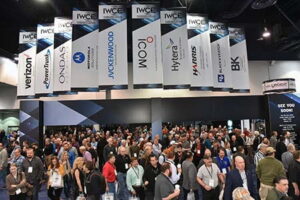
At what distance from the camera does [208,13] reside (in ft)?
33.6

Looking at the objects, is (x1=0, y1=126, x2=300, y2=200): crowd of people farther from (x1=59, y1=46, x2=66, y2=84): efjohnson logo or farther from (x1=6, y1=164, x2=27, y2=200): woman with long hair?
(x1=59, y1=46, x2=66, y2=84): efjohnson logo

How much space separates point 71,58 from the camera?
26.0 ft

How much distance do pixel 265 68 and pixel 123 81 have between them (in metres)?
10.7

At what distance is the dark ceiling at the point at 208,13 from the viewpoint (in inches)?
371

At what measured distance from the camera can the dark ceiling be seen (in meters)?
9.43

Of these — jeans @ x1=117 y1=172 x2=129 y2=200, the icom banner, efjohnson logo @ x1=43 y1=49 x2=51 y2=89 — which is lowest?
jeans @ x1=117 y1=172 x2=129 y2=200

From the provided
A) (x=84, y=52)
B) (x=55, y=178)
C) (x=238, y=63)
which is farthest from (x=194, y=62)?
(x=55, y=178)

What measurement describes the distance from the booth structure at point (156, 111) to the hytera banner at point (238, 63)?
896 mm

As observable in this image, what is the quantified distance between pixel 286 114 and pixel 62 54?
7.89 meters

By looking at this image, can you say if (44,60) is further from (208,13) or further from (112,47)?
(208,13)

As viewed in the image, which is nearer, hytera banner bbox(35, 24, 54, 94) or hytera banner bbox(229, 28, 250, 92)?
hytera banner bbox(35, 24, 54, 94)

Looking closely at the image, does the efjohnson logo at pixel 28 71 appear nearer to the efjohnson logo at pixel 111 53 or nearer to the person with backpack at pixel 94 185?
the efjohnson logo at pixel 111 53

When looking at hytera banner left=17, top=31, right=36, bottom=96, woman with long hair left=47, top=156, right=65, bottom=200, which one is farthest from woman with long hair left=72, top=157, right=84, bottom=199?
hytera banner left=17, top=31, right=36, bottom=96

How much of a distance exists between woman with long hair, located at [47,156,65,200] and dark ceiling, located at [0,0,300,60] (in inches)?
197
